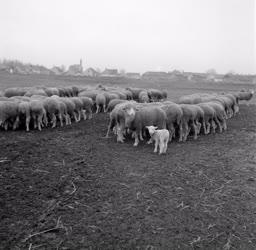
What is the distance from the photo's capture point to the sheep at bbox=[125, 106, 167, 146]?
10.9 metres

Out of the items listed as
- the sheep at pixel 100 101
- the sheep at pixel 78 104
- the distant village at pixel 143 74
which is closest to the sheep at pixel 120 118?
the sheep at pixel 78 104

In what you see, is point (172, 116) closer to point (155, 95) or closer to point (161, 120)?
point (161, 120)

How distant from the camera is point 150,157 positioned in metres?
9.27

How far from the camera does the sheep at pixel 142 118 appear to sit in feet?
35.7

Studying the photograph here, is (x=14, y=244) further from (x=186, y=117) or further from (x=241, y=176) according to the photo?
(x=186, y=117)

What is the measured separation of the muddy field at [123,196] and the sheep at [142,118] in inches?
31.5

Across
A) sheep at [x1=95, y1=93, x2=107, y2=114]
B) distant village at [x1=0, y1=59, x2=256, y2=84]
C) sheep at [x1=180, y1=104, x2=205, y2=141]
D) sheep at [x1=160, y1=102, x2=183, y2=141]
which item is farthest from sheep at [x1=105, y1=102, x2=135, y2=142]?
distant village at [x1=0, y1=59, x2=256, y2=84]

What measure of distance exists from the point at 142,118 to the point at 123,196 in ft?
16.1

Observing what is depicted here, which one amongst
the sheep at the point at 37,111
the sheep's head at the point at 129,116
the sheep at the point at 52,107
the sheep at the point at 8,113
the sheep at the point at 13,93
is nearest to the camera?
the sheep's head at the point at 129,116

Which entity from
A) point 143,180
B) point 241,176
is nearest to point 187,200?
point 143,180

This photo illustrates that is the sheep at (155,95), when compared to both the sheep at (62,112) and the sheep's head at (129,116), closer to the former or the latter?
the sheep at (62,112)

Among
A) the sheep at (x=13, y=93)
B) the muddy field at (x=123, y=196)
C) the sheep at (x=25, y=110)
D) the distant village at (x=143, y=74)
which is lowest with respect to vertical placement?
the distant village at (x=143, y=74)

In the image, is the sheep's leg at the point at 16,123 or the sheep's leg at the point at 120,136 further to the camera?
the sheep's leg at the point at 16,123

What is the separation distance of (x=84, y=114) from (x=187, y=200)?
1061 cm
